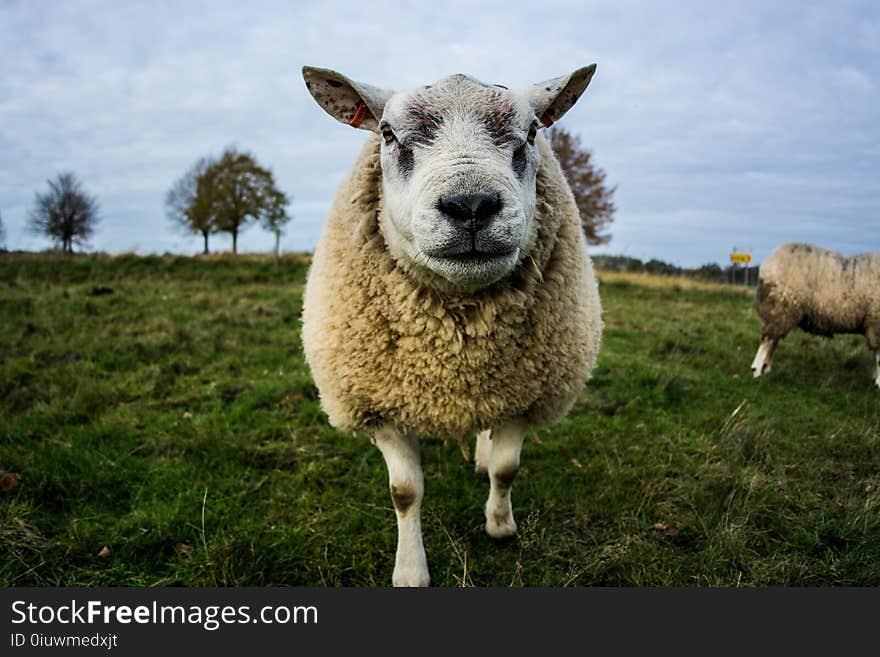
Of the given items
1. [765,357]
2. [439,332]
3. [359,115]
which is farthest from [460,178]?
[765,357]

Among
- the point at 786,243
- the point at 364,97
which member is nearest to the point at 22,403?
the point at 364,97

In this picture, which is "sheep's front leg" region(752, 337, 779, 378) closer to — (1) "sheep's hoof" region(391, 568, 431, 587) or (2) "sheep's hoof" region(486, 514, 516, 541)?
(2) "sheep's hoof" region(486, 514, 516, 541)

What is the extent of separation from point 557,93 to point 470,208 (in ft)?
3.83

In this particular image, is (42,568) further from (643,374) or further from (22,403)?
(643,374)

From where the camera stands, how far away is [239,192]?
2952 centimetres

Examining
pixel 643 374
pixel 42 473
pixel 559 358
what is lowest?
pixel 42 473

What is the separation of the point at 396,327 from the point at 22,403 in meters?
4.34

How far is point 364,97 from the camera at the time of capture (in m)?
2.68

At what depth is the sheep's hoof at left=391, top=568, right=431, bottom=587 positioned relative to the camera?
8.89 feet

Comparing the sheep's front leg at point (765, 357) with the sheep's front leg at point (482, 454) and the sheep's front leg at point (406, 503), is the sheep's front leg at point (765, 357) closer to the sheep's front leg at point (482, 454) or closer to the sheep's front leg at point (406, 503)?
the sheep's front leg at point (482, 454)

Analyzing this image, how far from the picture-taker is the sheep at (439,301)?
2.35 meters

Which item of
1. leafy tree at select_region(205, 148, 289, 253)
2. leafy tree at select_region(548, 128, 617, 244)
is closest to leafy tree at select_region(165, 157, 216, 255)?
leafy tree at select_region(205, 148, 289, 253)

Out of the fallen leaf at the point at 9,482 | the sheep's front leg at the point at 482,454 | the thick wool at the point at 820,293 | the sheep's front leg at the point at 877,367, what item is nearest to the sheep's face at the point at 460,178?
the sheep's front leg at the point at 482,454

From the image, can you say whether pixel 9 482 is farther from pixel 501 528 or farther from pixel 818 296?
pixel 818 296
